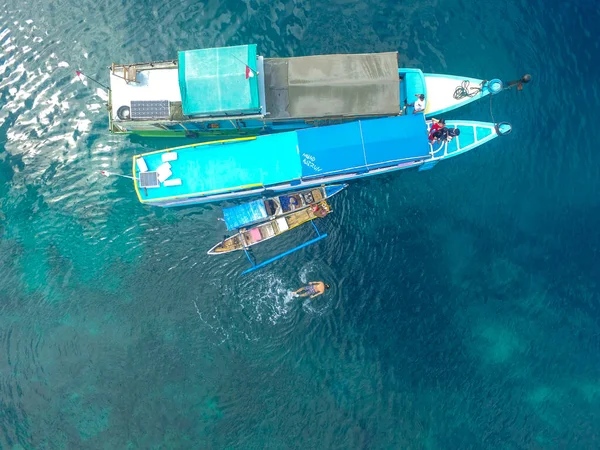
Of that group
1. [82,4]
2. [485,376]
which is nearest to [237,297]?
[485,376]

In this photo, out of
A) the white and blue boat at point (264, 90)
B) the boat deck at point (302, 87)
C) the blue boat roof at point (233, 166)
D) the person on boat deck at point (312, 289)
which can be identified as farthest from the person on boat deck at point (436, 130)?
the person on boat deck at point (312, 289)

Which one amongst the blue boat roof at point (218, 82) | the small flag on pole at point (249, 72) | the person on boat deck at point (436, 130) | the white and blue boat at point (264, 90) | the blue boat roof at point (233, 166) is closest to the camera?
the small flag on pole at point (249, 72)

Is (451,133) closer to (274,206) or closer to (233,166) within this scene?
(274,206)

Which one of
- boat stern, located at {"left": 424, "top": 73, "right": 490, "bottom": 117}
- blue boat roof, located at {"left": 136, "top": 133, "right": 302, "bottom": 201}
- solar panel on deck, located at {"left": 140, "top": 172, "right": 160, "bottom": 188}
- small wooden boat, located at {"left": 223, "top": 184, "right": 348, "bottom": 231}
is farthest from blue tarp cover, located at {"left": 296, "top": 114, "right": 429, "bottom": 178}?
solar panel on deck, located at {"left": 140, "top": 172, "right": 160, "bottom": 188}

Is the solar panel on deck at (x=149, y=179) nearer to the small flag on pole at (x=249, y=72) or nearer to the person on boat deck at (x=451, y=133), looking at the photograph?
the small flag on pole at (x=249, y=72)

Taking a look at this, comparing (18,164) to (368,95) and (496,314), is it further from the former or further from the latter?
(496,314)

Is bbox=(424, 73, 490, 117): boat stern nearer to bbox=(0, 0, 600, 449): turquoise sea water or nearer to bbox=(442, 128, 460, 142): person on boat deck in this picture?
bbox=(0, 0, 600, 449): turquoise sea water

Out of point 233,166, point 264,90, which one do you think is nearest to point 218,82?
point 264,90
